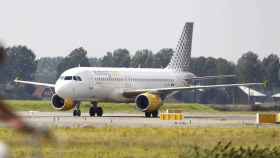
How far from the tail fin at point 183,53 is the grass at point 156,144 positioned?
125 ft

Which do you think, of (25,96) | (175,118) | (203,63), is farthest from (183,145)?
(203,63)

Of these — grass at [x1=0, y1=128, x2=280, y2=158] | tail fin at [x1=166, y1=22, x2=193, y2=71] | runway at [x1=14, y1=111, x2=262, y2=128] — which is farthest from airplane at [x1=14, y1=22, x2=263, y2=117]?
grass at [x1=0, y1=128, x2=280, y2=158]

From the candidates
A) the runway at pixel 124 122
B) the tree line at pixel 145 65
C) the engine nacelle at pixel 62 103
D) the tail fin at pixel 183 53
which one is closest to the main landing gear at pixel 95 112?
the engine nacelle at pixel 62 103

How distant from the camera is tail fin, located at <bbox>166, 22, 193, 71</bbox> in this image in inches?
3147

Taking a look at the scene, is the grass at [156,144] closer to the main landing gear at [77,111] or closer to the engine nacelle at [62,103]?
the main landing gear at [77,111]

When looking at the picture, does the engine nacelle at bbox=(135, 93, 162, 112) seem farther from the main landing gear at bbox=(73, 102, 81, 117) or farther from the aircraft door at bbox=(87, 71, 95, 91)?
the main landing gear at bbox=(73, 102, 81, 117)

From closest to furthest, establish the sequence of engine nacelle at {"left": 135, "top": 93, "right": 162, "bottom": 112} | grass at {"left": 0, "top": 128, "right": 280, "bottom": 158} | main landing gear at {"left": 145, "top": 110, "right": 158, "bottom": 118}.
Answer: grass at {"left": 0, "top": 128, "right": 280, "bottom": 158}, engine nacelle at {"left": 135, "top": 93, "right": 162, "bottom": 112}, main landing gear at {"left": 145, "top": 110, "right": 158, "bottom": 118}

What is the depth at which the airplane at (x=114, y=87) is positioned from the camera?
66.6 meters

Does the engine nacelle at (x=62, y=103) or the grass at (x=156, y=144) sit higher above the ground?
the engine nacelle at (x=62, y=103)

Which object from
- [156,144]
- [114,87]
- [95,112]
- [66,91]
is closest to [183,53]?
[114,87]

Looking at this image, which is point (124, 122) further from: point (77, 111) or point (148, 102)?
point (77, 111)

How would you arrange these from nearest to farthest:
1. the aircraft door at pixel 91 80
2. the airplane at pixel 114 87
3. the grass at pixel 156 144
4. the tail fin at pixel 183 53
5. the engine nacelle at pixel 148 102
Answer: the grass at pixel 156 144, the engine nacelle at pixel 148 102, the airplane at pixel 114 87, the aircraft door at pixel 91 80, the tail fin at pixel 183 53

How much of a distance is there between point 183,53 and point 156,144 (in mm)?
50540

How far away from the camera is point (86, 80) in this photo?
6719 cm
